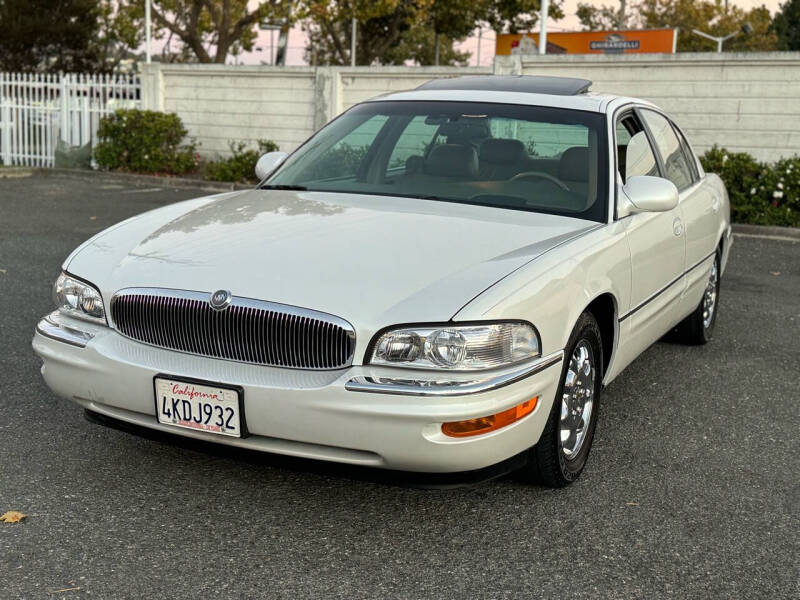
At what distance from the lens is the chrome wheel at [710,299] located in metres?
6.28

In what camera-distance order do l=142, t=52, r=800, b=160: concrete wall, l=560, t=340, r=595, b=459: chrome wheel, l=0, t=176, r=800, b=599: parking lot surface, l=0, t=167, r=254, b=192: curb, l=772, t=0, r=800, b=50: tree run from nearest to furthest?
l=0, t=176, r=800, b=599: parking lot surface, l=560, t=340, r=595, b=459: chrome wheel, l=142, t=52, r=800, b=160: concrete wall, l=0, t=167, r=254, b=192: curb, l=772, t=0, r=800, b=50: tree

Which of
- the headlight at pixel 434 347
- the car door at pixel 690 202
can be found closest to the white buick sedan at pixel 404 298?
the headlight at pixel 434 347

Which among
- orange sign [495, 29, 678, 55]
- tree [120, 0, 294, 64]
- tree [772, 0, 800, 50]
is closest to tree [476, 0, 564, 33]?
orange sign [495, 29, 678, 55]

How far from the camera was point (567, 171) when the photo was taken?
447 centimetres

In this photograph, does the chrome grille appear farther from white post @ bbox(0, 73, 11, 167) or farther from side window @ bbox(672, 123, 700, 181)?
white post @ bbox(0, 73, 11, 167)

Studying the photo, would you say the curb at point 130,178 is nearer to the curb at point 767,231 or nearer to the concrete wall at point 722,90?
the concrete wall at point 722,90

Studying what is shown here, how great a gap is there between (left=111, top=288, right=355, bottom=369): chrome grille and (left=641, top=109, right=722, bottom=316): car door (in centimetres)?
278

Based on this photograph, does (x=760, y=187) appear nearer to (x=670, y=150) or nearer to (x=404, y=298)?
(x=670, y=150)

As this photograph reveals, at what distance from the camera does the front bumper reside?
3086mm

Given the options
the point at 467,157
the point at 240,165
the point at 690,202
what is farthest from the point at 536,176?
the point at 240,165

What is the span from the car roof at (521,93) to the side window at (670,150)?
7.2 inches

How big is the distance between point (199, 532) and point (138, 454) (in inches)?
32.8

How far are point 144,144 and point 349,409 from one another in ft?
48.7

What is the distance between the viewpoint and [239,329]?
3.29m
